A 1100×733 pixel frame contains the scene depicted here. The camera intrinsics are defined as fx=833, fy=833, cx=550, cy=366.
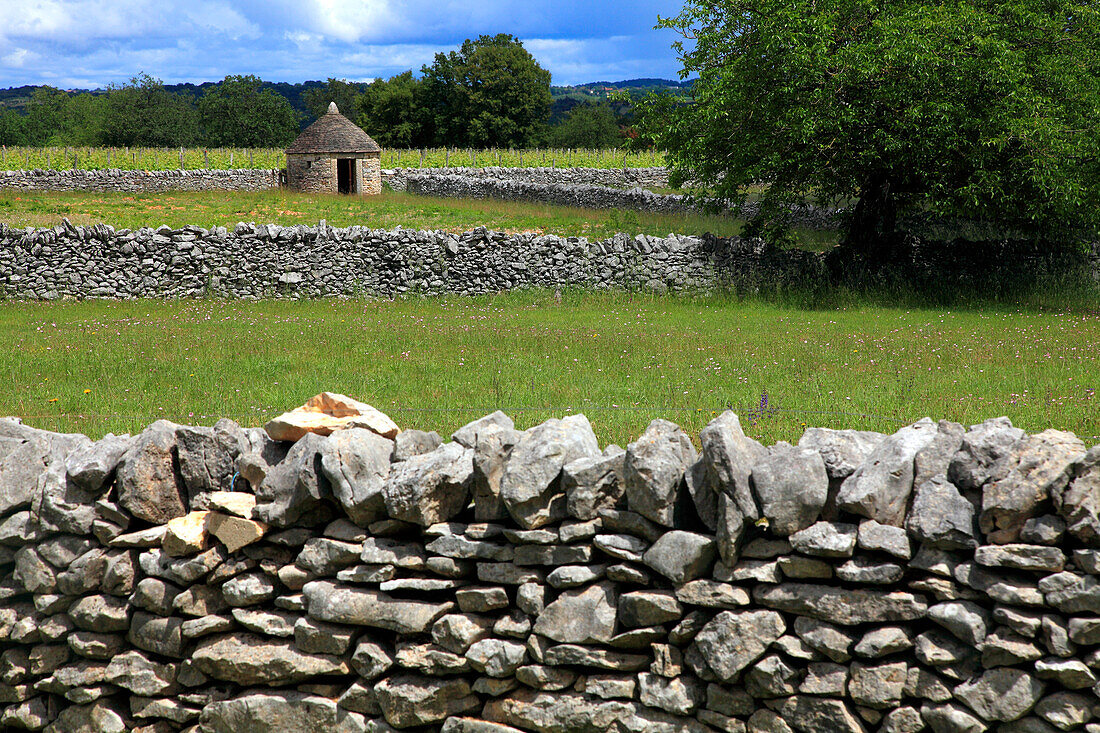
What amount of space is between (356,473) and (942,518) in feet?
8.68

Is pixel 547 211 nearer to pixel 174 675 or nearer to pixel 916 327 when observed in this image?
pixel 916 327

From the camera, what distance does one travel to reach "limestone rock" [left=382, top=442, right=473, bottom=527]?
157 inches

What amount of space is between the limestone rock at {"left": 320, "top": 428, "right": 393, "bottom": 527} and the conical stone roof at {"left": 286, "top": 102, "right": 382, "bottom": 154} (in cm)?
4128

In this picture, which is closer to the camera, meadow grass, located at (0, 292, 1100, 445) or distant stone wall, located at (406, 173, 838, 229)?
meadow grass, located at (0, 292, 1100, 445)

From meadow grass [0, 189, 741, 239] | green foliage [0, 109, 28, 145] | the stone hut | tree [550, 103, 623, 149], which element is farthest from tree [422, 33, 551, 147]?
green foliage [0, 109, 28, 145]

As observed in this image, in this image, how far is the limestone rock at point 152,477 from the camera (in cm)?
430

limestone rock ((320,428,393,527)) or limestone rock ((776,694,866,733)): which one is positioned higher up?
limestone rock ((320,428,393,527))

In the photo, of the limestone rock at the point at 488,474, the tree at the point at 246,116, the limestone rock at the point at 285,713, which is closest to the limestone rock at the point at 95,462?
the limestone rock at the point at 285,713

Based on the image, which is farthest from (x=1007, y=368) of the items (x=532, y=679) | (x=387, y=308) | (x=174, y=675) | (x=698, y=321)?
(x=387, y=308)

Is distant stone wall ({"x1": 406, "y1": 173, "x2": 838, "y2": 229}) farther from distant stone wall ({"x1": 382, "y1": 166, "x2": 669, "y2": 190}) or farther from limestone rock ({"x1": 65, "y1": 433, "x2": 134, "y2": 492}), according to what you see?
limestone rock ({"x1": 65, "y1": 433, "x2": 134, "y2": 492})

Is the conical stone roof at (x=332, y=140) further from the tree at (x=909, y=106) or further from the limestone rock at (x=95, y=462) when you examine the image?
the limestone rock at (x=95, y=462)

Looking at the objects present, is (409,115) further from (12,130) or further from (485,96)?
(12,130)

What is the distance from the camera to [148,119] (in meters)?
82.0

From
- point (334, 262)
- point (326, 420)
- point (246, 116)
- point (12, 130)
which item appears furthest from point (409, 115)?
point (326, 420)
